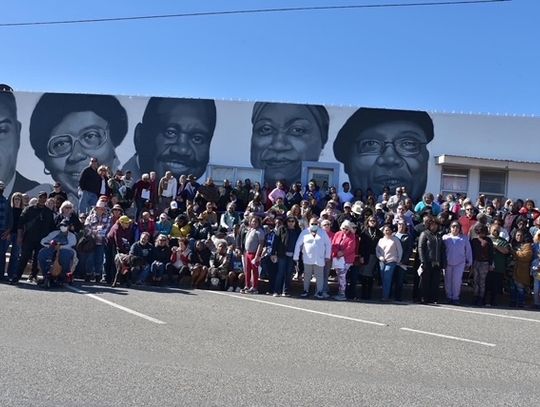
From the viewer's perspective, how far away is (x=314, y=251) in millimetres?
13656

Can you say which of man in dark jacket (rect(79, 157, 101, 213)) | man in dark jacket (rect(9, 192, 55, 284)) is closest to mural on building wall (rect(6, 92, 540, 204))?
man in dark jacket (rect(79, 157, 101, 213))

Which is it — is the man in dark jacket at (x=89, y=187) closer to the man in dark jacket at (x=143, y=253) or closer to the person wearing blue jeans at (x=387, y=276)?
the man in dark jacket at (x=143, y=253)

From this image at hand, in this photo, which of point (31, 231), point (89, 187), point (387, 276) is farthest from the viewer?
point (89, 187)

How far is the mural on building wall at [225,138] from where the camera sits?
21359 mm

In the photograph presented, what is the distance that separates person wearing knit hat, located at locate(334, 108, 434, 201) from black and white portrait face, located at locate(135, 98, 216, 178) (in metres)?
4.51

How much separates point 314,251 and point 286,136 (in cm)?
854

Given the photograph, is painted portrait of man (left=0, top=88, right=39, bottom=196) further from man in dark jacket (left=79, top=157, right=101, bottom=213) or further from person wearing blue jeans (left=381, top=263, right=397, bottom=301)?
person wearing blue jeans (left=381, top=263, right=397, bottom=301)

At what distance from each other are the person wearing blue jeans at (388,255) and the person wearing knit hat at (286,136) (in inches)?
302

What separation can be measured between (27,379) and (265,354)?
8.88 ft

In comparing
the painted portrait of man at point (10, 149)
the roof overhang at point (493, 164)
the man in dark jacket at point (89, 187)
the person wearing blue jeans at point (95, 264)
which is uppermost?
the roof overhang at point (493, 164)

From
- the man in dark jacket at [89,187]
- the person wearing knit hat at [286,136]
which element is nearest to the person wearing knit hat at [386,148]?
the person wearing knit hat at [286,136]

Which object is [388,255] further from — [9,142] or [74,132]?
[9,142]

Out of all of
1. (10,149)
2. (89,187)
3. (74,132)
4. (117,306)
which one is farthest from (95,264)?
(10,149)

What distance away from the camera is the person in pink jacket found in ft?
45.4
